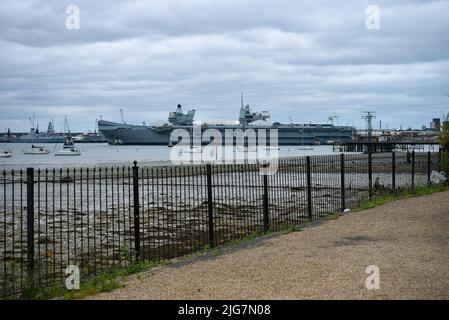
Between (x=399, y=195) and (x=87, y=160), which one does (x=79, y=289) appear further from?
(x=87, y=160)

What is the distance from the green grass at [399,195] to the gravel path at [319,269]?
4.80 meters

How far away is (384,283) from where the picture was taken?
7.82 metres

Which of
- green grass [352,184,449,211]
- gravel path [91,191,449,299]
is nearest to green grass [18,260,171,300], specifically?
gravel path [91,191,449,299]

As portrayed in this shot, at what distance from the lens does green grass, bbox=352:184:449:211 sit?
59.4 ft

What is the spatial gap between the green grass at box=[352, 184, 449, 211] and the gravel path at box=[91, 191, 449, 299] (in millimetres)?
4801

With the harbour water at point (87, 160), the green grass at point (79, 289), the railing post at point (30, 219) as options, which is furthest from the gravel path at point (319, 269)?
the harbour water at point (87, 160)

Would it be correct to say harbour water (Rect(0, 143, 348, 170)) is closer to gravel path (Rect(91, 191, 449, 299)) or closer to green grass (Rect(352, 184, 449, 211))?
green grass (Rect(352, 184, 449, 211))

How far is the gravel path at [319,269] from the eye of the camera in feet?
24.4

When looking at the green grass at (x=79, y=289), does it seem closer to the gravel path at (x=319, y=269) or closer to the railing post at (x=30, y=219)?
the gravel path at (x=319, y=269)

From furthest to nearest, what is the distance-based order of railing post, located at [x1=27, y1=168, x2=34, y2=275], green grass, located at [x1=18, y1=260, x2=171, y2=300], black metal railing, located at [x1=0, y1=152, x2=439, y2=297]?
black metal railing, located at [x1=0, y1=152, x2=439, y2=297] < railing post, located at [x1=27, y1=168, x2=34, y2=275] < green grass, located at [x1=18, y1=260, x2=171, y2=300]

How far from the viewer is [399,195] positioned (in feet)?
68.0

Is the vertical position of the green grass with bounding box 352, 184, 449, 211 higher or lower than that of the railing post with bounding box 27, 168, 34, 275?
lower

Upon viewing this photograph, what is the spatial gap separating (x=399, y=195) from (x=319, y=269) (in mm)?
12914
